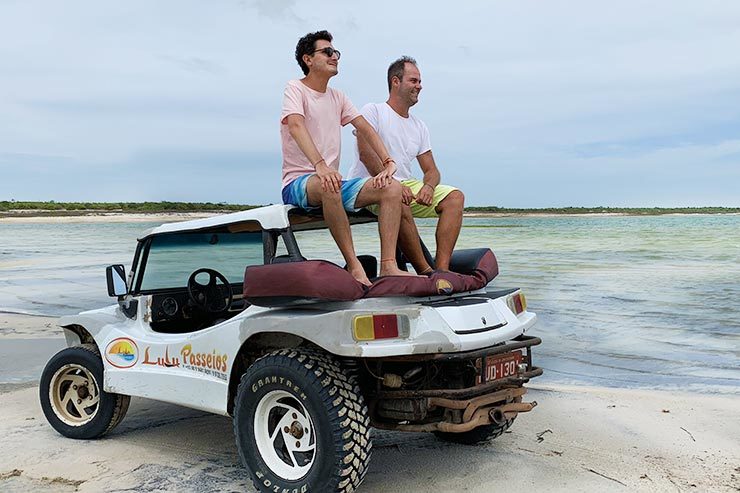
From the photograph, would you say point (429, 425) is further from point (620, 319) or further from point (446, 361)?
point (620, 319)

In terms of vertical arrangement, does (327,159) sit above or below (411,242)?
above

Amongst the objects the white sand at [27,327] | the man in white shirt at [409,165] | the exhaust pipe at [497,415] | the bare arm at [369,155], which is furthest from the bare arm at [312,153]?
the white sand at [27,327]

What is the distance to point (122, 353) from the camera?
18.0 ft

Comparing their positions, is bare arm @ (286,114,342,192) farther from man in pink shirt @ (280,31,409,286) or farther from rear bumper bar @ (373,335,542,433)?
rear bumper bar @ (373,335,542,433)

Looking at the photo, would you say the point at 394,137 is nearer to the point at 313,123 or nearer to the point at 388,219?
the point at 313,123

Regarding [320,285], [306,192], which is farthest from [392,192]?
[320,285]

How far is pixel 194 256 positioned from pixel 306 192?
53.7 inches

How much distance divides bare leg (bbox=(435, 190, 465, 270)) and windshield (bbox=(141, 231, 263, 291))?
50.7 inches

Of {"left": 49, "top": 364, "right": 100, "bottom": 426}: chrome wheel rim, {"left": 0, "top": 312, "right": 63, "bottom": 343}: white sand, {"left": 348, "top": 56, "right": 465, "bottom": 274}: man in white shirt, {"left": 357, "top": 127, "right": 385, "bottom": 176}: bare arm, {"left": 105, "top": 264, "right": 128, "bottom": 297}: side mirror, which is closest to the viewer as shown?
{"left": 348, "top": 56, "right": 465, "bottom": 274}: man in white shirt

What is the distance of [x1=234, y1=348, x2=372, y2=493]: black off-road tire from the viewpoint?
13.4ft

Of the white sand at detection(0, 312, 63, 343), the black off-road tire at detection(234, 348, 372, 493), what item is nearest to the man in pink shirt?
the black off-road tire at detection(234, 348, 372, 493)

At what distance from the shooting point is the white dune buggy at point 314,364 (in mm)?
4109

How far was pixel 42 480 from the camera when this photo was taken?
489 centimetres

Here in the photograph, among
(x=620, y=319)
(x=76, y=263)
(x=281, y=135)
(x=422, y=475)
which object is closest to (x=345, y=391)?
(x=422, y=475)
